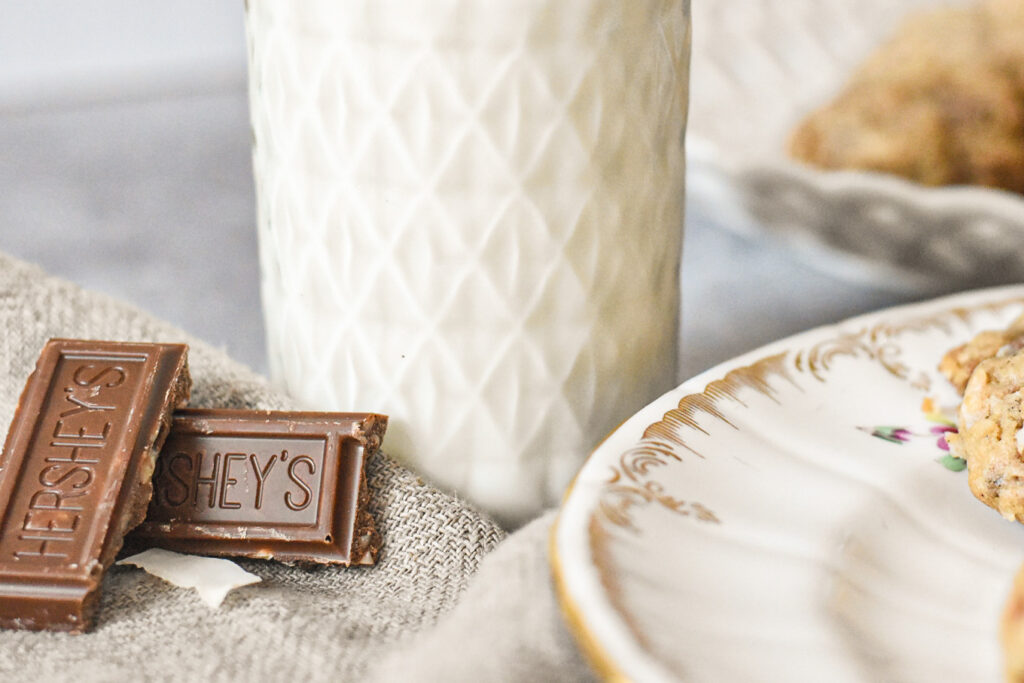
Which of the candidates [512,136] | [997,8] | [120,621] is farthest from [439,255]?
[997,8]

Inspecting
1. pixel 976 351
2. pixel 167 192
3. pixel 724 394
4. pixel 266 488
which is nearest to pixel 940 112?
pixel 976 351

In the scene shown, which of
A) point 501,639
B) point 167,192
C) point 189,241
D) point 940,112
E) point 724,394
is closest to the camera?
point 501,639

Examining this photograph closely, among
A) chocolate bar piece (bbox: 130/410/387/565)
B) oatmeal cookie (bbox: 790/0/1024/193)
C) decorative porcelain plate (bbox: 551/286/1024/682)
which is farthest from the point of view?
oatmeal cookie (bbox: 790/0/1024/193)

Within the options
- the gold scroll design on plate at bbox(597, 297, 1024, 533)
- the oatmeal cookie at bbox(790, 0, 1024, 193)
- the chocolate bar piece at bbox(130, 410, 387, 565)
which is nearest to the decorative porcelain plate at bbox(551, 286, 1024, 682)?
the gold scroll design on plate at bbox(597, 297, 1024, 533)

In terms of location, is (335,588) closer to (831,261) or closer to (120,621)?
(120,621)

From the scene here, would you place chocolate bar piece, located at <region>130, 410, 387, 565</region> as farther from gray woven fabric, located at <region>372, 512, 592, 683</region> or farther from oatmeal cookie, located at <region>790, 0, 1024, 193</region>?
oatmeal cookie, located at <region>790, 0, 1024, 193</region>

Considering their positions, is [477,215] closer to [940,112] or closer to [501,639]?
[501,639]

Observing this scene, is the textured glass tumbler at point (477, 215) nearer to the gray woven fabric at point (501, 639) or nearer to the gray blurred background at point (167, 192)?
the gray woven fabric at point (501, 639)
